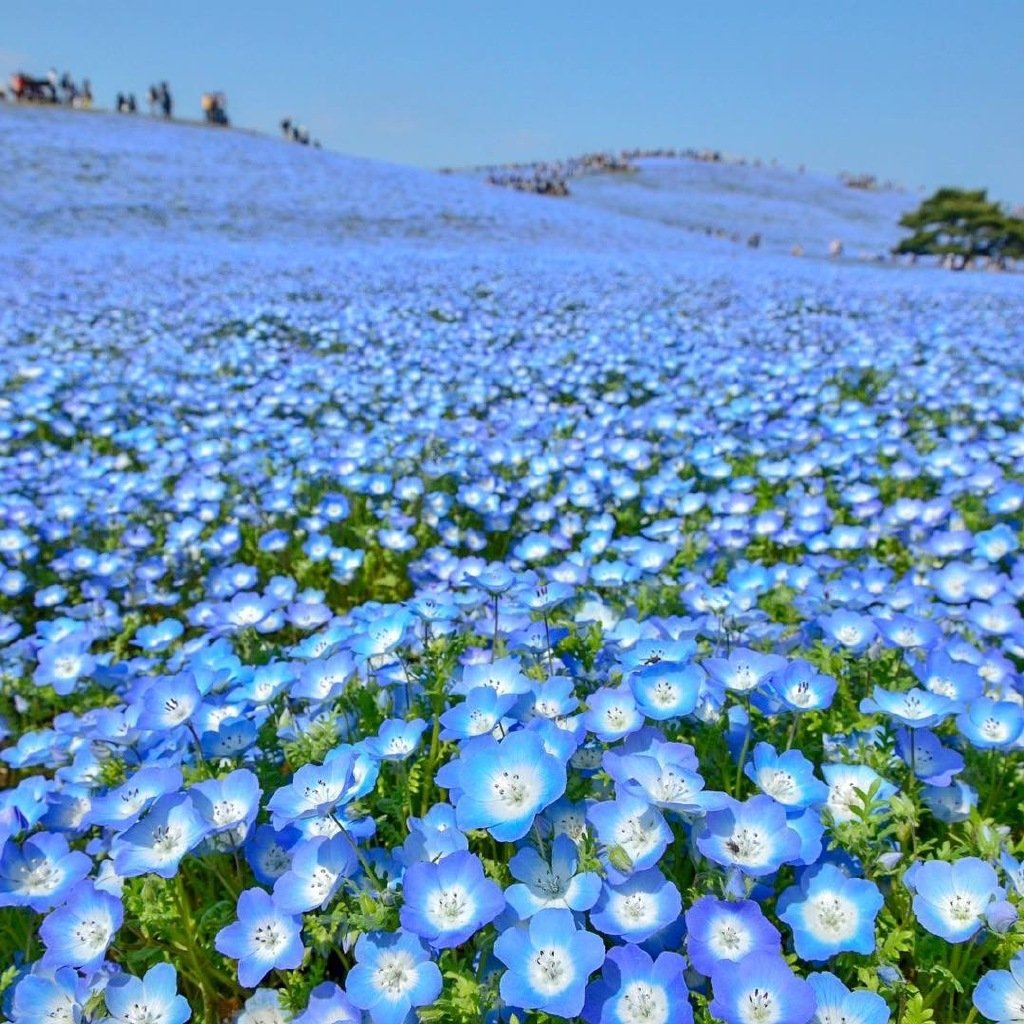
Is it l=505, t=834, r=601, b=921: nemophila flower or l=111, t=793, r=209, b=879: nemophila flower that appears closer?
l=505, t=834, r=601, b=921: nemophila flower

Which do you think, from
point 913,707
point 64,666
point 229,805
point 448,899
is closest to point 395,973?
point 448,899

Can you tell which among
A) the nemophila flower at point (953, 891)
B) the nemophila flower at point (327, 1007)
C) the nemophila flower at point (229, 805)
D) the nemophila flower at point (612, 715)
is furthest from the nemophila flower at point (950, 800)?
the nemophila flower at point (229, 805)

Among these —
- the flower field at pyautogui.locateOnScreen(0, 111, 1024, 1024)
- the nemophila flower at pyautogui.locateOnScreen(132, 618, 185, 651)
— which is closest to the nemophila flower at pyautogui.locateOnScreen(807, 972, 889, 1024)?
the flower field at pyautogui.locateOnScreen(0, 111, 1024, 1024)

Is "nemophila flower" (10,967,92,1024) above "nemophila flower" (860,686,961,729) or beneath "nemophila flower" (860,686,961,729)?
beneath

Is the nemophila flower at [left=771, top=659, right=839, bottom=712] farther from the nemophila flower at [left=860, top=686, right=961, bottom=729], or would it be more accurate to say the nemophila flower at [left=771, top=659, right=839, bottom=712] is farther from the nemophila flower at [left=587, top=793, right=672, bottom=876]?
the nemophila flower at [left=587, top=793, right=672, bottom=876]

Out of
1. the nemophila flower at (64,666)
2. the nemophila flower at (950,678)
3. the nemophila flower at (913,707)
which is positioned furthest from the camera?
the nemophila flower at (64,666)

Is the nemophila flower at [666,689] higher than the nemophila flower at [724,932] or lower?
higher

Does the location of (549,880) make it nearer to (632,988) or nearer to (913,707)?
(632,988)

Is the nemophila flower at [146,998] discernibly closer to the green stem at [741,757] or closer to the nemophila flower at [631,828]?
the nemophila flower at [631,828]
